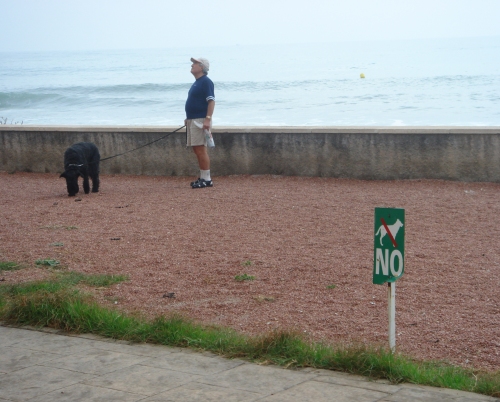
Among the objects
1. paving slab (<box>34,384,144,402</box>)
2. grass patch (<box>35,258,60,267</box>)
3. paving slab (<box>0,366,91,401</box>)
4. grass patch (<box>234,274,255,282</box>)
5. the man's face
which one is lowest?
paving slab (<box>34,384,144,402</box>)

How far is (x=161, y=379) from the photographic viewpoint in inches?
159

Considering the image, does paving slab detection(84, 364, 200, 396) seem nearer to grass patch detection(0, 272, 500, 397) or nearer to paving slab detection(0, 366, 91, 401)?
paving slab detection(0, 366, 91, 401)

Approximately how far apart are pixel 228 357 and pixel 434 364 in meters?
1.26

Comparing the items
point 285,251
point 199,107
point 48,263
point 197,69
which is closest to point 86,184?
point 199,107

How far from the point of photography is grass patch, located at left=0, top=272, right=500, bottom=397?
13.1ft

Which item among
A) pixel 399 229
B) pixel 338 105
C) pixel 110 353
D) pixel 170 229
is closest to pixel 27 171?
pixel 170 229

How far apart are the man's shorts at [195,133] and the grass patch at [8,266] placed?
4.86 metres

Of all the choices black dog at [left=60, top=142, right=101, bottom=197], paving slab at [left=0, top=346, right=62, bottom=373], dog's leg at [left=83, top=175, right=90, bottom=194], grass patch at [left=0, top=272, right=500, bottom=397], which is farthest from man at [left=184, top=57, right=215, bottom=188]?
paving slab at [left=0, top=346, right=62, bottom=373]

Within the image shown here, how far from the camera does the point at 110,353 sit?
179 inches

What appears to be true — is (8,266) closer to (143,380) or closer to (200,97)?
(143,380)

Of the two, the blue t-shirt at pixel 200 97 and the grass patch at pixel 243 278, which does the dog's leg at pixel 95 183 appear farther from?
the grass patch at pixel 243 278

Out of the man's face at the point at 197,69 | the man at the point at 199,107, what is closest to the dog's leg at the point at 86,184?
the man at the point at 199,107

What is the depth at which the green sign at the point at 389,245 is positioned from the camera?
4.22 metres

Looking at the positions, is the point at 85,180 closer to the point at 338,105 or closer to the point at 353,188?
the point at 353,188
